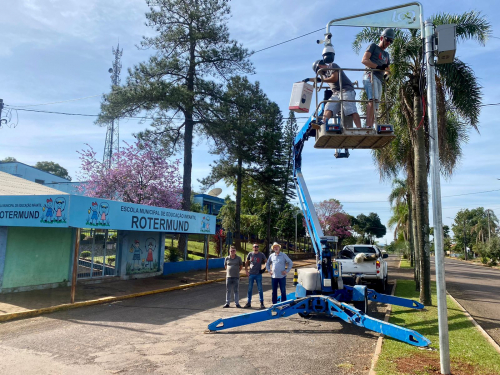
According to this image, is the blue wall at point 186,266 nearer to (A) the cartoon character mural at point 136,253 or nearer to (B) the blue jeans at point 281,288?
(A) the cartoon character mural at point 136,253

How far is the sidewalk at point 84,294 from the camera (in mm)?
9961

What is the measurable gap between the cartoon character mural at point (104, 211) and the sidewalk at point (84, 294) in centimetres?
243

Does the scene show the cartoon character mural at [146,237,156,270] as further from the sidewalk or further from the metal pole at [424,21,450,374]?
the metal pole at [424,21,450,374]

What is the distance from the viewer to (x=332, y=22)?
21.7 feet

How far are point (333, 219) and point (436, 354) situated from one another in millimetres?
40358

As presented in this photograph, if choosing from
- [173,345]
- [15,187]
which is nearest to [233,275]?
[173,345]

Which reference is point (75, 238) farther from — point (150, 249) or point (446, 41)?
point (446, 41)

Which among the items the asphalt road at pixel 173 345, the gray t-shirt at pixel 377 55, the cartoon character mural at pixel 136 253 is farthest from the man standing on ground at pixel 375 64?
the cartoon character mural at pixel 136 253

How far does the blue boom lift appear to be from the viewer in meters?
6.48

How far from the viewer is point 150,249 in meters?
18.9

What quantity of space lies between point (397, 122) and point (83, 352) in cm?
1193

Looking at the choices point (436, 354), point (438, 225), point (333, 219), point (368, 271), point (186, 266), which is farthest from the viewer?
point (333, 219)

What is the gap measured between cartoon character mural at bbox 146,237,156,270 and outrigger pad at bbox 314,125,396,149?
13.7 meters

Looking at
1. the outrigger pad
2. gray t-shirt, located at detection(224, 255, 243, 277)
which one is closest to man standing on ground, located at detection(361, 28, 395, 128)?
the outrigger pad
